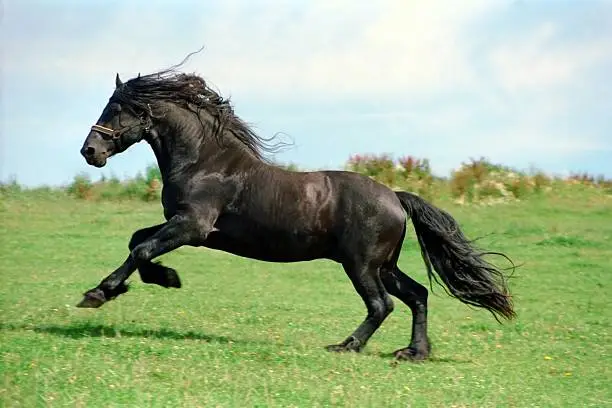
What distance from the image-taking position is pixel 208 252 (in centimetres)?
2158

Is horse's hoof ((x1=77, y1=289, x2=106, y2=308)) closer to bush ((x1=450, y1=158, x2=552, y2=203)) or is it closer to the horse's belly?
the horse's belly

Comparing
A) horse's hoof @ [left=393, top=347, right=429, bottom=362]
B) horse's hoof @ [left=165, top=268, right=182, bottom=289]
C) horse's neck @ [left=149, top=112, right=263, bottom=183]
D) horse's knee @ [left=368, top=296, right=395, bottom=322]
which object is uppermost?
horse's neck @ [left=149, top=112, right=263, bottom=183]

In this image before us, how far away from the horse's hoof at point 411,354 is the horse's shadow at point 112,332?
1530 mm

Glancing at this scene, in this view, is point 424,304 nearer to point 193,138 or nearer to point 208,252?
point 193,138

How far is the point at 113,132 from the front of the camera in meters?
10.8

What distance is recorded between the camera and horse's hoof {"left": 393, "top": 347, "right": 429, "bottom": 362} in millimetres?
10539

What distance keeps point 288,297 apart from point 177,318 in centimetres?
371

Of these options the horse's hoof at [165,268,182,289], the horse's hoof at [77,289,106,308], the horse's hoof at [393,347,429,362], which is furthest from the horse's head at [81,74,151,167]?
the horse's hoof at [393,347,429,362]

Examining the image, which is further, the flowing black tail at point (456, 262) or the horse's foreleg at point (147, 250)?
the flowing black tail at point (456, 262)

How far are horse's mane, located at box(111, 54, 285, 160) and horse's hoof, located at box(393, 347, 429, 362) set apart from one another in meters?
2.51

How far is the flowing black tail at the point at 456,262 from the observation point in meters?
11.0

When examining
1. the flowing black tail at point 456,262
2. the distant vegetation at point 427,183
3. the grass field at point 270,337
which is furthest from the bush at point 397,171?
the flowing black tail at point 456,262

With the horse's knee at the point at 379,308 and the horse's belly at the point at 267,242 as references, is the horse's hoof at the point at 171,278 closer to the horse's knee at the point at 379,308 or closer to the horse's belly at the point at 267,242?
the horse's belly at the point at 267,242

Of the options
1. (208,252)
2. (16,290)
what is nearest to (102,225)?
(208,252)
